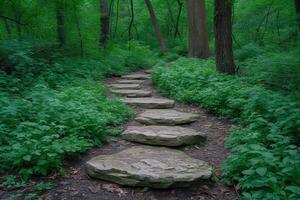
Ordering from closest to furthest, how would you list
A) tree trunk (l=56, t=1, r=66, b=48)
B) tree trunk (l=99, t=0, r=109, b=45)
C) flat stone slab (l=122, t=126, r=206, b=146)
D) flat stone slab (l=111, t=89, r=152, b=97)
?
flat stone slab (l=122, t=126, r=206, b=146)
flat stone slab (l=111, t=89, r=152, b=97)
tree trunk (l=56, t=1, r=66, b=48)
tree trunk (l=99, t=0, r=109, b=45)

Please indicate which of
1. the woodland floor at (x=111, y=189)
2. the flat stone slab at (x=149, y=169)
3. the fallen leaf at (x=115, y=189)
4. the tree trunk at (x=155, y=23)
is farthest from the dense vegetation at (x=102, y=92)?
the tree trunk at (x=155, y=23)

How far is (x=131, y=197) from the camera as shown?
371 cm

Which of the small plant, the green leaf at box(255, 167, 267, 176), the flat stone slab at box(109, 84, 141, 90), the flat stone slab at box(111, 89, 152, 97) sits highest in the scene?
the flat stone slab at box(109, 84, 141, 90)

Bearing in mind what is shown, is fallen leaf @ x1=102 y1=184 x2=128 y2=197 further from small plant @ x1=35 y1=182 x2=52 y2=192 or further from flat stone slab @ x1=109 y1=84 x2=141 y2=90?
flat stone slab @ x1=109 y1=84 x2=141 y2=90

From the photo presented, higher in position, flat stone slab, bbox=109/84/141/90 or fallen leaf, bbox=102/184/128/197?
flat stone slab, bbox=109/84/141/90

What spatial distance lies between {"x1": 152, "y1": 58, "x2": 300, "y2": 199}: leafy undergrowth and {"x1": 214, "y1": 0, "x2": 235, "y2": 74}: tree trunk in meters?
0.45

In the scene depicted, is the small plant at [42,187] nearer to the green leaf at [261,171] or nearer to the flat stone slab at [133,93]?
the green leaf at [261,171]

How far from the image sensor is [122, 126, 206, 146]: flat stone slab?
5156mm

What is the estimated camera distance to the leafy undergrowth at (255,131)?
334 cm

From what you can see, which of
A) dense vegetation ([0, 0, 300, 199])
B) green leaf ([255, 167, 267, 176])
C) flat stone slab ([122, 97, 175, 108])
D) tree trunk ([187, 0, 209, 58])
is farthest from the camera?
tree trunk ([187, 0, 209, 58])

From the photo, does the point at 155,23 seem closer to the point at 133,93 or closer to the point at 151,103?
the point at 133,93

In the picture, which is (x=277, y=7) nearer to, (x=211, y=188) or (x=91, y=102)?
(x=91, y=102)


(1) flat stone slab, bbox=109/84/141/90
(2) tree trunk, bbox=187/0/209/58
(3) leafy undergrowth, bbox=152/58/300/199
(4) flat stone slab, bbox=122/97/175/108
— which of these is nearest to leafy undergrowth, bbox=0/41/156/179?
(4) flat stone slab, bbox=122/97/175/108

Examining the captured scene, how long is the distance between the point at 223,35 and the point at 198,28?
6.06 meters
